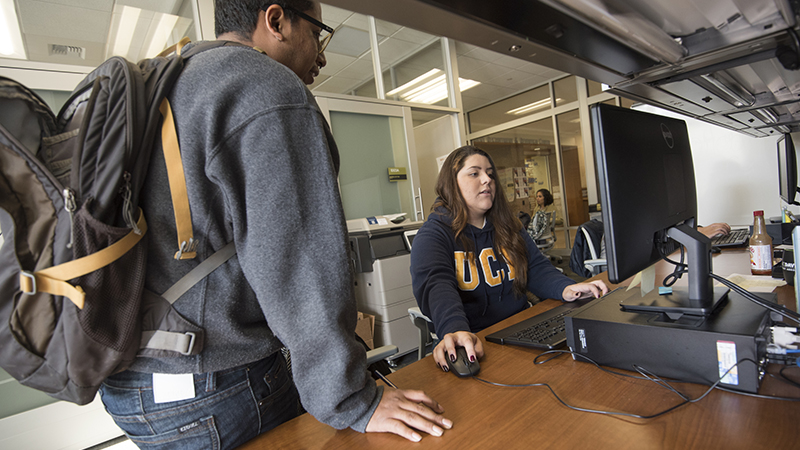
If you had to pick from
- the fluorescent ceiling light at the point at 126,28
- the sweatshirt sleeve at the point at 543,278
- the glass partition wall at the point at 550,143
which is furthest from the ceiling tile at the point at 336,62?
the sweatshirt sleeve at the point at 543,278

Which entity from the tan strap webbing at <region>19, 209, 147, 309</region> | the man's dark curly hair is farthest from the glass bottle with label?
the tan strap webbing at <region>19, 209, 147, 309</region>

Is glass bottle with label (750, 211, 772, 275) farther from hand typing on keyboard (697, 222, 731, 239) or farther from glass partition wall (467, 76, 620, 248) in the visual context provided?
glass partition wall (467, 76, 620, 248)

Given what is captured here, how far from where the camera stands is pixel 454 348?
90 cm

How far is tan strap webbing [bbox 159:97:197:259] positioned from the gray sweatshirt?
11 millimetres

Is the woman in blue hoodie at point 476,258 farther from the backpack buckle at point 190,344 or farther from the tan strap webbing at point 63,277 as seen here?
the tan strap webbing at point 63,277

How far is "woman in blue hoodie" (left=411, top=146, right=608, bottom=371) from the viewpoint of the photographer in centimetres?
138

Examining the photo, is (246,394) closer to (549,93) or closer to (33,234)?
(33,234)

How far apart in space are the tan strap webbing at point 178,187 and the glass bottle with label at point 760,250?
1.70 meters

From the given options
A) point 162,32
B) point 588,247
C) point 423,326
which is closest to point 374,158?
point 162,32

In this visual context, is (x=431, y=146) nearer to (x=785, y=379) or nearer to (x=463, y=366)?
(x=463, y=366)

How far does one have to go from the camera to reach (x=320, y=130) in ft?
2.06

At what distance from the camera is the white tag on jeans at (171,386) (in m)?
0.60

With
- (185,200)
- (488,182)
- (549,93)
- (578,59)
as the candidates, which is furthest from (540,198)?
(185,200)

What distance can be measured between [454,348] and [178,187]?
666 millimetres
